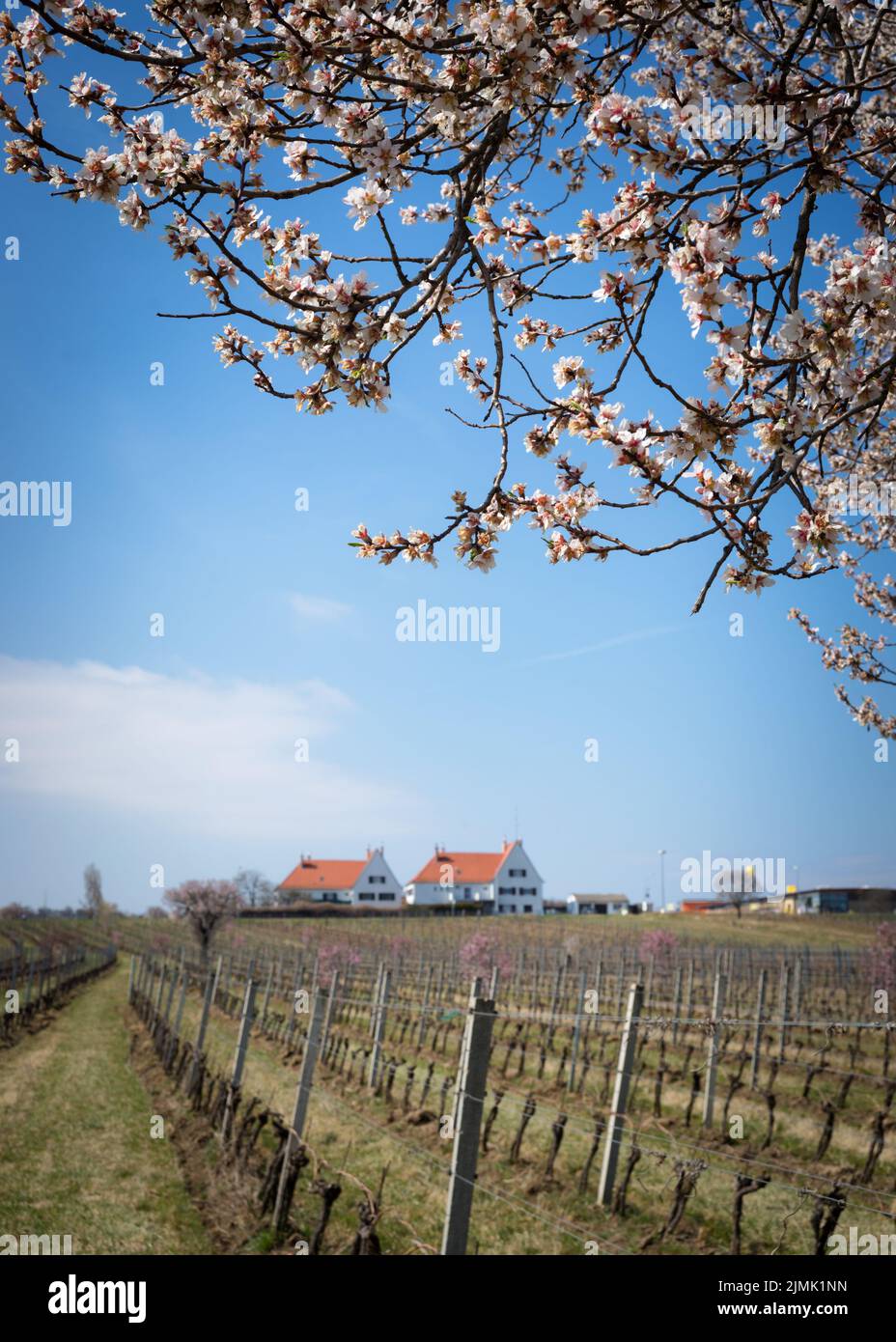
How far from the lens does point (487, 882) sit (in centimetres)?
7194

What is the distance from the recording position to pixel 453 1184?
3750 mm

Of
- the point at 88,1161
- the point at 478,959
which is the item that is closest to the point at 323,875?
the point at 478,959

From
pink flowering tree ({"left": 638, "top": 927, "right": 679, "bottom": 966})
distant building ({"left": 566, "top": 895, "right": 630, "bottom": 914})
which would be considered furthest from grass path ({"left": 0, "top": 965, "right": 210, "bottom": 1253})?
distant building ({"left": 566, "top": 895, "right": 630, "bottom": 914})

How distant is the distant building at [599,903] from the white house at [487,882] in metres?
11.0

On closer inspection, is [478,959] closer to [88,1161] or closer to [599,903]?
[88,1161]

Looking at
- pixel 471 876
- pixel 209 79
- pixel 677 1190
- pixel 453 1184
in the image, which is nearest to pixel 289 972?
pixel 677 1190

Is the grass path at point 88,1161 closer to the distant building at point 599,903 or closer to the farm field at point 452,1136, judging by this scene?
the farm field at point 452,1136

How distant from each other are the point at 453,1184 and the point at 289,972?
100ft

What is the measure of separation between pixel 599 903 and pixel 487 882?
1655 centimetres

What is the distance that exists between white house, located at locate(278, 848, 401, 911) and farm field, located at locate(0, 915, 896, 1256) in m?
Result: 54.1

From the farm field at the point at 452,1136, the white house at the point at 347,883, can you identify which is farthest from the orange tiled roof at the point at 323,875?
the farm field at the point at 452,1136

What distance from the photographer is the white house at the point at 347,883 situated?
73.6 meters

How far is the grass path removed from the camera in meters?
6.38
